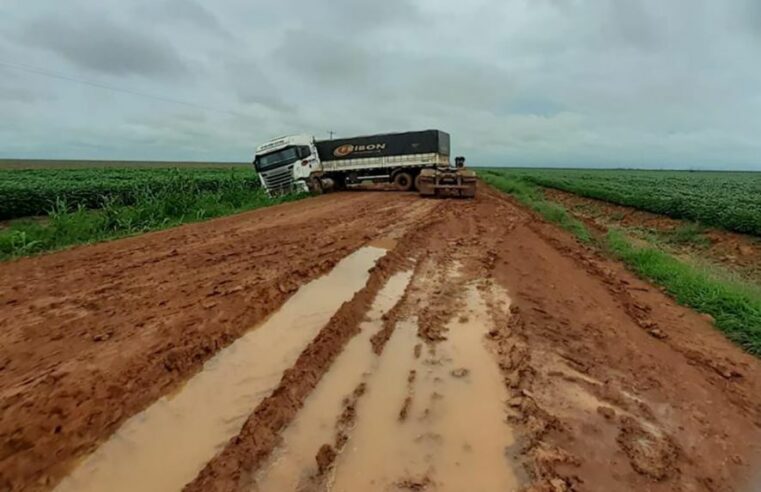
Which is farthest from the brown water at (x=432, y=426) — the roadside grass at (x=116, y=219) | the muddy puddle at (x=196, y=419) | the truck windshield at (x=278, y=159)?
the truck windshield at (x=278, y=159)

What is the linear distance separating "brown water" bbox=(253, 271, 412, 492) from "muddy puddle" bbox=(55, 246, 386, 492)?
39cm

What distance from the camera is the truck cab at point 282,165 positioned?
2291 centimetres

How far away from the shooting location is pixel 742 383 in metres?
4.46

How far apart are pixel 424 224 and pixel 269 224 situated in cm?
403

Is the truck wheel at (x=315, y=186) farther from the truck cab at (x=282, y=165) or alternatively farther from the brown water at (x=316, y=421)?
the brown water at (x=316, y=421)

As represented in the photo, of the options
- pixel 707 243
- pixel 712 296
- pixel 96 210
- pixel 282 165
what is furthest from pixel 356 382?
pixel 282 165

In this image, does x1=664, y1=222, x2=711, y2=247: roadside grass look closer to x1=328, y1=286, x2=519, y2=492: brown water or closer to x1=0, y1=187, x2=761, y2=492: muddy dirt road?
x1=0, y1=187, x2=761, y2=492: muddy dirt road

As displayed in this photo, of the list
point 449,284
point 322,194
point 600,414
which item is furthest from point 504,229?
point 322,194

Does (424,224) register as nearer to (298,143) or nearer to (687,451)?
(687,451)

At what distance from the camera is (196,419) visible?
132 inches

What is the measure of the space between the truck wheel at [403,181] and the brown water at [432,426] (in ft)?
64.5

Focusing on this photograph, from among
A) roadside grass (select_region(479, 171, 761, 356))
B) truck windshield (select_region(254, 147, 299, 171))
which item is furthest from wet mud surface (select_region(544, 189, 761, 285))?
truck windshield (select_region(254, 147, 299, 171))

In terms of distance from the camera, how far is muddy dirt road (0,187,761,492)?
2.91 metres

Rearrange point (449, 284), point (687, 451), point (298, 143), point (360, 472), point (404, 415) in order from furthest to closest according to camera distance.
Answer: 1. point (298, 143)
2. point (449, 284)
3. point (404, 415)
4. point (687, 451)
5. point (360, 472)
